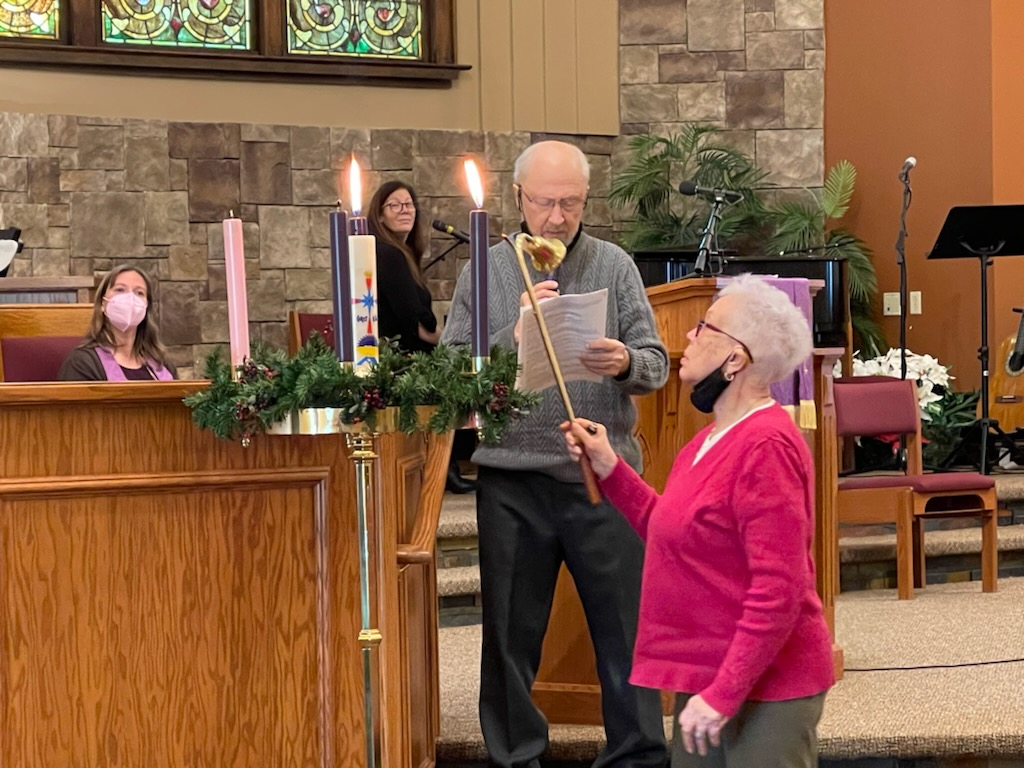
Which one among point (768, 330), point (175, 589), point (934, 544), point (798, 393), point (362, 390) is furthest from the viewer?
point (934, 544)

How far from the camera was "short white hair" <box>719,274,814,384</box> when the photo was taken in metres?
2.12

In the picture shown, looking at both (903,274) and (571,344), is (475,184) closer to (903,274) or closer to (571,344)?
(571,344)

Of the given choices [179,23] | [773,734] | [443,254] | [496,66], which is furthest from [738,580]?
[496,66]

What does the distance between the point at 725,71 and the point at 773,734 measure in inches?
257

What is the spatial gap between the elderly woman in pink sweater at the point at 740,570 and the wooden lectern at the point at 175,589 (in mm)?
558

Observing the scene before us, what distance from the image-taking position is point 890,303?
26.7 ft

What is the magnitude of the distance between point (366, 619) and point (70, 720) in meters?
0.63

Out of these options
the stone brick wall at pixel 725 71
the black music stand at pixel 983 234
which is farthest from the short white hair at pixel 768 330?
the stone brick wall at pixel 725 71

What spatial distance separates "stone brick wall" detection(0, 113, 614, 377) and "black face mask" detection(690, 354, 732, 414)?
209 inches

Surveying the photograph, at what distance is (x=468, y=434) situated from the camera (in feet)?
20.1

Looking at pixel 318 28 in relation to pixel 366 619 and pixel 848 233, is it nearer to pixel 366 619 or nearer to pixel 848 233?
pixel 848 233

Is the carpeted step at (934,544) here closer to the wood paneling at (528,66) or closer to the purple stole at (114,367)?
the purple stole at (114,367)

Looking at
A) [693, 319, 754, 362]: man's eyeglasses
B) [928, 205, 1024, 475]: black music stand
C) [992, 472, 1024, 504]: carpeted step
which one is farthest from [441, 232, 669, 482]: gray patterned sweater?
[928, 205, 1024, 475]: black music stand

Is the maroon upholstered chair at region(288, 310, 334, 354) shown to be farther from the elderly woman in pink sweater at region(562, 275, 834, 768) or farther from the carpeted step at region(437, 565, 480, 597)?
the elderly woman in pink sweater at region(562, 275, 834, 768)
